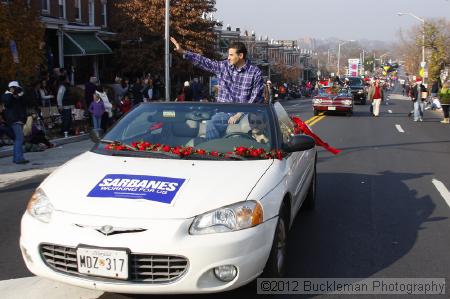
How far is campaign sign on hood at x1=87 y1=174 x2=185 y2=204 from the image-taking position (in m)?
3.66

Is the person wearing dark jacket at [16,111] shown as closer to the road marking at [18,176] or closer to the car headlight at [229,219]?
the road marking at [18,176]

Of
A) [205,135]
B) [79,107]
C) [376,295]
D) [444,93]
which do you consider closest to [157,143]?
[205,135]

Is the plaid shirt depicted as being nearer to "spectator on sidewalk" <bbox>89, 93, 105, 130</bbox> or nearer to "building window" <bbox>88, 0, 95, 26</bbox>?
"spectator on sidewalk" <bbox>89, 93, 105, 130</bbox>

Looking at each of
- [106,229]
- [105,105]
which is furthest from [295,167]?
[105,105]

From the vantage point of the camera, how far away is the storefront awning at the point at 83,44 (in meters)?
25.9

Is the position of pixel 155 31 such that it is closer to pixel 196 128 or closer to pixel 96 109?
pixel 96 109

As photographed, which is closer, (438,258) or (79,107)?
(438,258)

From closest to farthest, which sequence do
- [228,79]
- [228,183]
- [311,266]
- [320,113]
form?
[228,183] → [311,266] → [228,79] → [320,113]

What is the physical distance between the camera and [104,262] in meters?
3.41

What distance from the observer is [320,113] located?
2622 centimetres

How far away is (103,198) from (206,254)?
2.65ft

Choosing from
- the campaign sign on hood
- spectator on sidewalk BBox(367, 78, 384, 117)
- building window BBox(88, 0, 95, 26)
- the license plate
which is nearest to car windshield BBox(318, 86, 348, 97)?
spectator on sidewalk BBox(367, 78, 384, 117)

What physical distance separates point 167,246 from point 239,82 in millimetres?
3757

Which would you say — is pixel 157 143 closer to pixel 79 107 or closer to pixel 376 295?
pixel 376 295
